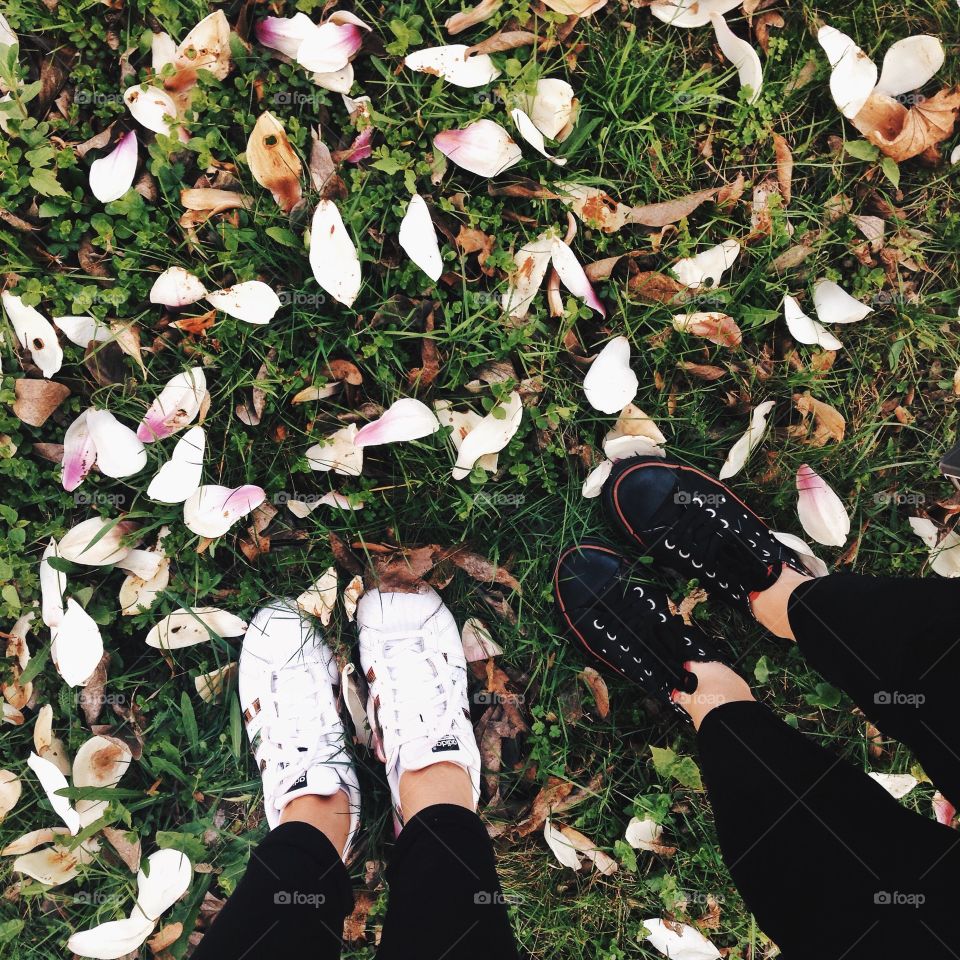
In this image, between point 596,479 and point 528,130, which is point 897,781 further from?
point 528,130

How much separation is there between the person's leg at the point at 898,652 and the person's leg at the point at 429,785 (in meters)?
0.78

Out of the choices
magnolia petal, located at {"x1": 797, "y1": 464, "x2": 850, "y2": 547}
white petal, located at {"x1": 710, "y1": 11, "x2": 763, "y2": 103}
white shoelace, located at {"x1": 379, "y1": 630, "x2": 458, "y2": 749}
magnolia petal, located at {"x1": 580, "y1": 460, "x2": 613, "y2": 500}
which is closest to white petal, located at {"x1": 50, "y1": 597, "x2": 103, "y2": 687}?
white shoelace, located at {"x1": 379, "y1": 630, "x2": 458, "y2": 749}

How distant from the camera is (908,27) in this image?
5.81ft

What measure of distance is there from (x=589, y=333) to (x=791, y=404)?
54 centimetres

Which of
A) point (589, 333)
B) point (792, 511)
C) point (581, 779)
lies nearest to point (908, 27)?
point (589, 333)

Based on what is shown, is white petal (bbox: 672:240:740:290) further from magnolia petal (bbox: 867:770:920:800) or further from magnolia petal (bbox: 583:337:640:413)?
magnolia petal (bbox: 867:770:920:800)

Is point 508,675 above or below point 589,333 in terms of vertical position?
below

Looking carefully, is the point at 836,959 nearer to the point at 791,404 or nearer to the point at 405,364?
the point at 791,404

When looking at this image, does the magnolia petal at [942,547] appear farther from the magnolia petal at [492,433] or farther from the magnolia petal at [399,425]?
Result: the magnolia petal at [399,425]

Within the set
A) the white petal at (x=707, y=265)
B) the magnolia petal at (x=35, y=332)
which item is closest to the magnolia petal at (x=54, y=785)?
the magnolia petal at (x=35, y=332)

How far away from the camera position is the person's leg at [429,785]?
3.94ft

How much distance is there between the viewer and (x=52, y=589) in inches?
63.7

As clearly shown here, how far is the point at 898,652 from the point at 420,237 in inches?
49.4

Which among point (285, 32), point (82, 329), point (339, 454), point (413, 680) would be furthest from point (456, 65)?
point (413, 680)
